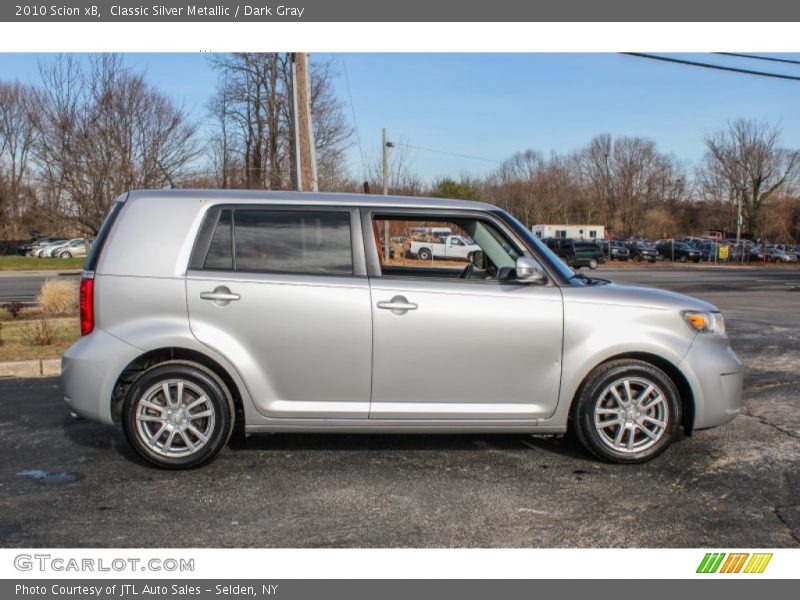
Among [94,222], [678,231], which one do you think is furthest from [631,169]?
[94,222]

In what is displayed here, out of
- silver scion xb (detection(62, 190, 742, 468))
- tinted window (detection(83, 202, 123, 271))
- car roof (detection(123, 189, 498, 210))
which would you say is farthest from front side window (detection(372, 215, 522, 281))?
tinted window (detection(83, 202, 123, 271))

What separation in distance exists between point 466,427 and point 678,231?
329ft

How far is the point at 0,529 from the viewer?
12.6ft

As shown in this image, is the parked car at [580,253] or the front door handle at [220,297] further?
the parked car at [580,253]

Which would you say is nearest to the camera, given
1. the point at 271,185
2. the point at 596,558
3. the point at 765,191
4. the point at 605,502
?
the point at 596,558

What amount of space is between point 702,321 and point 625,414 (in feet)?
2.82

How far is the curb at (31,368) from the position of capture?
808 centimetres

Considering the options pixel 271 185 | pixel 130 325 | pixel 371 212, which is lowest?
pixel 130 325

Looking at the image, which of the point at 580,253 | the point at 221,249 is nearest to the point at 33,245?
the point at 580,253

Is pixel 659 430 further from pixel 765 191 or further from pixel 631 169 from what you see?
pixel 631 169

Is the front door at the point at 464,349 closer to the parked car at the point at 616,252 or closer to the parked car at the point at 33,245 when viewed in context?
the parked car at the point at 616,252

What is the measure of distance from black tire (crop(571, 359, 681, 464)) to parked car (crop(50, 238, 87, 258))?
52.0m

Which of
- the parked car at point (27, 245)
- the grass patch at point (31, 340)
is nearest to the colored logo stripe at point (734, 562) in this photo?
the grass patch at point (31, 340)

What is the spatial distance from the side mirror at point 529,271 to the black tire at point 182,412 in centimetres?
216
